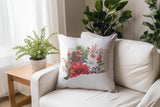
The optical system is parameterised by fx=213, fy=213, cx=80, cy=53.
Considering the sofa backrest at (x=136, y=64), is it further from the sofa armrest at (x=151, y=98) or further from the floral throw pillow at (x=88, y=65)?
the sofa armrest at (x=151, y=98)

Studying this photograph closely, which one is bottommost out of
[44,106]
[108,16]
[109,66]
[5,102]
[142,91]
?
[5,102]

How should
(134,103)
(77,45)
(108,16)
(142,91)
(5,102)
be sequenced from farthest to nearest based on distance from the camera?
(108,16) < (5,102) < (77,45) < (142,91) < (134,103)

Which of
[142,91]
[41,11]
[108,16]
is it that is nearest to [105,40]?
[142,91]

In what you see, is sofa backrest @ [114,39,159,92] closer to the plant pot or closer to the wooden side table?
the plant pot

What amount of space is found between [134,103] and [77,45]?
69 cm

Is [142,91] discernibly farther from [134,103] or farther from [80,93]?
[80,93]

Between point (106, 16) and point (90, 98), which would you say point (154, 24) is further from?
point (90, 98)

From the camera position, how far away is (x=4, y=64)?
2457 mm

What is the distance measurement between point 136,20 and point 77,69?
1388 mm

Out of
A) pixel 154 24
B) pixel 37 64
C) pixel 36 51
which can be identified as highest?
pixel 154 24

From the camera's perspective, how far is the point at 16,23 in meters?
2.48

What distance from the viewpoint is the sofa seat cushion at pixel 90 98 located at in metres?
1.62

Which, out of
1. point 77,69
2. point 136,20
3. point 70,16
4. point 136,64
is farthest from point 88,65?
point 70,16

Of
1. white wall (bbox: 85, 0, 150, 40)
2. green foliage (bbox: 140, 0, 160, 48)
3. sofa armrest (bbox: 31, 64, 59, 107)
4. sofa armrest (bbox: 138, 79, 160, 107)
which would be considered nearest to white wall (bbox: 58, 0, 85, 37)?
white wall (bbox: 85, 0, 150, 40)
